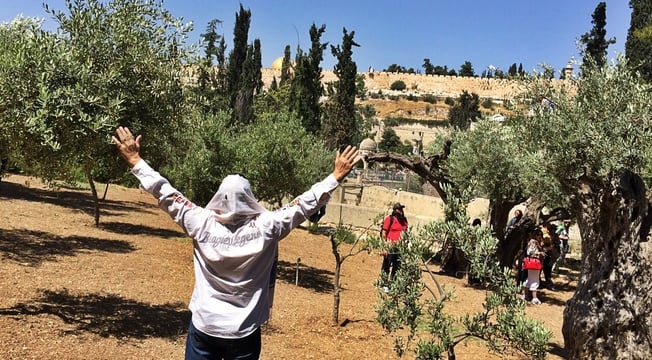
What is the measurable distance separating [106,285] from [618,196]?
24.6ft

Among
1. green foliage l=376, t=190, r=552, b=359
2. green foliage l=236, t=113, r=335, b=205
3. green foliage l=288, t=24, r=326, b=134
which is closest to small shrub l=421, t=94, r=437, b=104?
green foliage l=288, t=24, r=326, b=134

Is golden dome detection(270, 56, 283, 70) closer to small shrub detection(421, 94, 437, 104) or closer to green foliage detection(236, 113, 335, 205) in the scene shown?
small shrub detection(421, 94, 437, 104)

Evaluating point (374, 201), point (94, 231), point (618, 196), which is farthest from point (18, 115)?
point (374, 201)

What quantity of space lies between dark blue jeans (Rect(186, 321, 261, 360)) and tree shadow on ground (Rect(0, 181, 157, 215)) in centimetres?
1695

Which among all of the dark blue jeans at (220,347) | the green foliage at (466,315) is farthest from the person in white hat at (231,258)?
the green foliage at (466,315)

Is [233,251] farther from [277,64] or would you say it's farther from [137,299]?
[277,64]

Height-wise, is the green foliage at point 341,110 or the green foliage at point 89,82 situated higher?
the green foliage at point 341,110

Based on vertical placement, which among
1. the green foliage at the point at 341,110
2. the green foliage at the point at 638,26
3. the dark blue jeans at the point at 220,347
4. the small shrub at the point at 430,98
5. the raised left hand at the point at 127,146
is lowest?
the dark blue jeans at the point at 220,347

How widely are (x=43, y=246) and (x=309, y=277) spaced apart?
18.3ft

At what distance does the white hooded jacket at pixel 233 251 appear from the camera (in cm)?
307

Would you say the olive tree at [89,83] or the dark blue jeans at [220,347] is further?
the olive tree at [89,83]

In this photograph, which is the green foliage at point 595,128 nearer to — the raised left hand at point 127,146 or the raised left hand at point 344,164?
the raised left hand at point 344,164

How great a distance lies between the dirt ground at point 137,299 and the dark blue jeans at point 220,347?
290cm

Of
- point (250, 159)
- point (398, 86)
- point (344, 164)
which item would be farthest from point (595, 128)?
point (398, 86)
